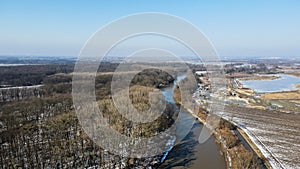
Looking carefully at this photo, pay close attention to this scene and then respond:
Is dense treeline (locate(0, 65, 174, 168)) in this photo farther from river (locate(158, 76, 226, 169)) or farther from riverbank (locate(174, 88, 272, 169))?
riverbank (locate(174, 88, 272, 169))

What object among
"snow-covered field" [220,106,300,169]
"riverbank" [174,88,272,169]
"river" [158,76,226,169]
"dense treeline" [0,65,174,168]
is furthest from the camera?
"snow-covered field" [220,106,300,169]

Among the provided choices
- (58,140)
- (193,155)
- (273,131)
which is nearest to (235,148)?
(193,155)

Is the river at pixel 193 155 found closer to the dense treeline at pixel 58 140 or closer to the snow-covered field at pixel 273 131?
the dense treeline at pixel 58 140

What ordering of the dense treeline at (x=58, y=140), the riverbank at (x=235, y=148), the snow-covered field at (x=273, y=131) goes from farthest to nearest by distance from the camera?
the snow-covered field at (x=273, y=131), the riverbank at (x=235, y=148), the dense treeline at (x=58, y=140)

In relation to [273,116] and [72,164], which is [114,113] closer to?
[72,164]

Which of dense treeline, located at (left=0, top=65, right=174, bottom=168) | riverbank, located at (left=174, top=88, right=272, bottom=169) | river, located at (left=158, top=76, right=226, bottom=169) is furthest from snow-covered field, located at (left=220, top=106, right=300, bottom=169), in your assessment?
dense treeline, located at (left=0, top=65, right=174, bottom=168)

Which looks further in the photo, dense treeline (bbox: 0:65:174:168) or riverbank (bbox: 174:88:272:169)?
riverbank (bbox: 174:88:272:169)

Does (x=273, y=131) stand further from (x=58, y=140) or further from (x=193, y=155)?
(x=58, y=140)

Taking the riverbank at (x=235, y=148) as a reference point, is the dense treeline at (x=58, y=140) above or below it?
above

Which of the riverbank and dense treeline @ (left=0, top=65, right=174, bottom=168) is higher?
dense treeline @ (left=0, top=65, right=174, bottom=168)

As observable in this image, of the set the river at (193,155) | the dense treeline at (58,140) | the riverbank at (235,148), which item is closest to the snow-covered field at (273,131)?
the riverbank at (235,148)
